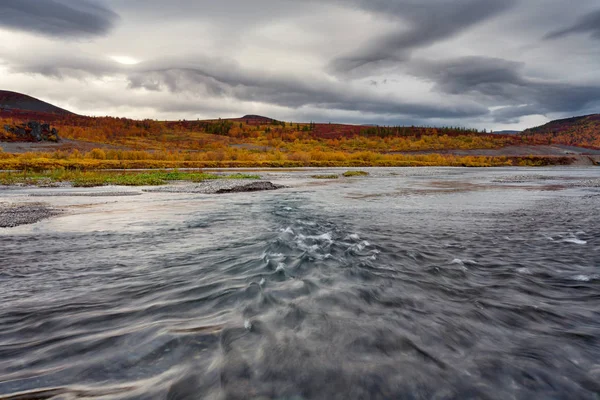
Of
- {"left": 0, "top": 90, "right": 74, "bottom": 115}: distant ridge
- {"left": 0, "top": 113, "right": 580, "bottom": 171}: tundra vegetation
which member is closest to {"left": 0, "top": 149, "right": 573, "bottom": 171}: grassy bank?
{"left": 0, "top": 113, "right": 580, "bottom": 171}: tundra vegetation

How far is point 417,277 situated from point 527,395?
247 centimetres

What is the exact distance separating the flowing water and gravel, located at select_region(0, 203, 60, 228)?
126 centimetres

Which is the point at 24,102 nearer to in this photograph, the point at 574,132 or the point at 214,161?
the point at 214,161

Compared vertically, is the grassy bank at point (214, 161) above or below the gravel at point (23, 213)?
above

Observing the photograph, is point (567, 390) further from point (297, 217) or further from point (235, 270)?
point (297, 217)

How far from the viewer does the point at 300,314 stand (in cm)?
366

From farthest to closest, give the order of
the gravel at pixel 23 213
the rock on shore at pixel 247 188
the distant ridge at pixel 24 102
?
1. the distant ridge at pixel 24 102
2. the rock on shore at pixel 247 188
3. the gravel at pixel 23 213

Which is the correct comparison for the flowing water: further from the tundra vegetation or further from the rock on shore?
the tundra vegetation

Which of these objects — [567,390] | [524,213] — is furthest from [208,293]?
[524,213]

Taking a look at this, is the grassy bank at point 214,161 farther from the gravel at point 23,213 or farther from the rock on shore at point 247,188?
the gravel at point 23,213

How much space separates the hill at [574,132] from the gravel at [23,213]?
454 ft

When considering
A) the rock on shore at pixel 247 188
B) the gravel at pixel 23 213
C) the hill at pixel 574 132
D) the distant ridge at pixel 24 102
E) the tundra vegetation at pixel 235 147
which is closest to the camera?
the gravel at pixel 23 213

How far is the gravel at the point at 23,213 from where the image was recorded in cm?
881

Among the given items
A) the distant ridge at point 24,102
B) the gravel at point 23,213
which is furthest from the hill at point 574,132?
the distant ridge at point 24,102
